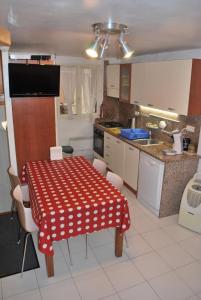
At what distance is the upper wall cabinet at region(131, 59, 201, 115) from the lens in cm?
323

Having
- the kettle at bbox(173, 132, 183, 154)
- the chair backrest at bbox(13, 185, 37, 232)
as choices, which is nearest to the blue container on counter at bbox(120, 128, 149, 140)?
the kettle at bbox(173, 132, 183, 154)

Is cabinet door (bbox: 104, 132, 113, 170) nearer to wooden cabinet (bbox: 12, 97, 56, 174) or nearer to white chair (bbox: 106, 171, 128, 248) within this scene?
wooden cabinet (bbox: 12, 97, 56, 174)

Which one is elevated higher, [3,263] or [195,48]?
[195,48]

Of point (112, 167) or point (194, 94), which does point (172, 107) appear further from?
point (112, 167)

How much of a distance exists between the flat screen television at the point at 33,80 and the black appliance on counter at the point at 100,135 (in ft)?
6.01

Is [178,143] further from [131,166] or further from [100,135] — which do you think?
[100,135]

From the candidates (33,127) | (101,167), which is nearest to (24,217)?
(101,167)

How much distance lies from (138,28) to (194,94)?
148 centimetres

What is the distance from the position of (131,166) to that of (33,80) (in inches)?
80.2

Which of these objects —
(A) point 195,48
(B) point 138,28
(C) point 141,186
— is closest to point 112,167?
(C) point 141,186

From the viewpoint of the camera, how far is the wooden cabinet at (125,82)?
4688mm

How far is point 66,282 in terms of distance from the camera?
96.7 inches

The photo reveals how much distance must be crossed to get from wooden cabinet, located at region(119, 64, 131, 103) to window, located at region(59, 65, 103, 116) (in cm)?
76

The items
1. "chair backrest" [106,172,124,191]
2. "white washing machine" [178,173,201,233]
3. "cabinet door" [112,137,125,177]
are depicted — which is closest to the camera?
"chair backrest" [106,172,124,191]
